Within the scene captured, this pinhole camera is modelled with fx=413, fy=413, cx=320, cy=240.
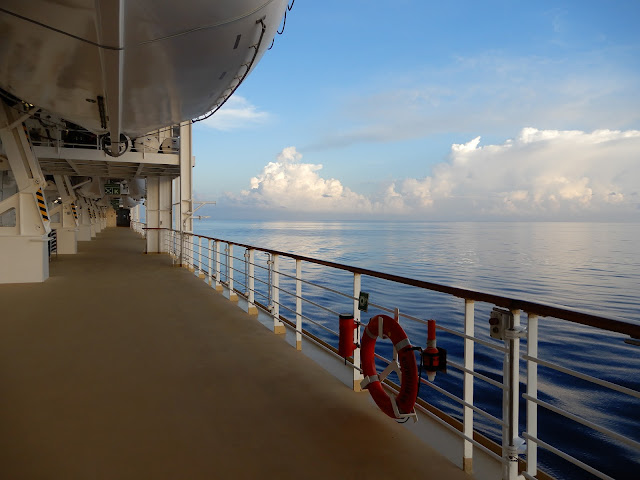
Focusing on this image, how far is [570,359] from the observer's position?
213 inches

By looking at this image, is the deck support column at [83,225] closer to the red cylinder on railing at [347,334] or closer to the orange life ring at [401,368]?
the red cylinder on railing at [347,334]

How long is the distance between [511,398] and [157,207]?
1123cm

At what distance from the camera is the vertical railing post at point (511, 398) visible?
1.38 meters

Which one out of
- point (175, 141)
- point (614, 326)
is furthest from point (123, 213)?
point (614, 326)

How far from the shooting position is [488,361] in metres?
4.98

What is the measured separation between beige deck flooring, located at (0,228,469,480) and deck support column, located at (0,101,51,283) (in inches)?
115

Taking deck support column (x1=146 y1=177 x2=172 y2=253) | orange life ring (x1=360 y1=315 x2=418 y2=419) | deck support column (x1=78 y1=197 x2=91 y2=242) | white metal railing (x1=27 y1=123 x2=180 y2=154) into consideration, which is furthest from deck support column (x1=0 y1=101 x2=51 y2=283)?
deck support column (x1=78 y1=197 x2=91 y2=242)

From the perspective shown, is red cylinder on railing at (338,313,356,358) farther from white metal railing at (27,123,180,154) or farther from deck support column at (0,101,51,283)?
white metal railing at (27,123,180,154)

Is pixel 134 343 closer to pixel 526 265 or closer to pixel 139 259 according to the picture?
pixel 139 259

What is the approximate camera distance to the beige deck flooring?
1614 millimetres

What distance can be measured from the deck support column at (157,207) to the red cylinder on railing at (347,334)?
32.5 ft

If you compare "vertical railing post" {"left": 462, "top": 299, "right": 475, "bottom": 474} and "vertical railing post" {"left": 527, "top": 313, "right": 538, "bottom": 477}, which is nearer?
"vertical railing post" {"left": 527, "top": 313, "right": 538, "bottom": 477}

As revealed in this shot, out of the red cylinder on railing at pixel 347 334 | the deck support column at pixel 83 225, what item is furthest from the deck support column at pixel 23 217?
the deck support column at pixel 83 225

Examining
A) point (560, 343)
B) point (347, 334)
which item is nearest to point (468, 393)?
point (347, 334)
